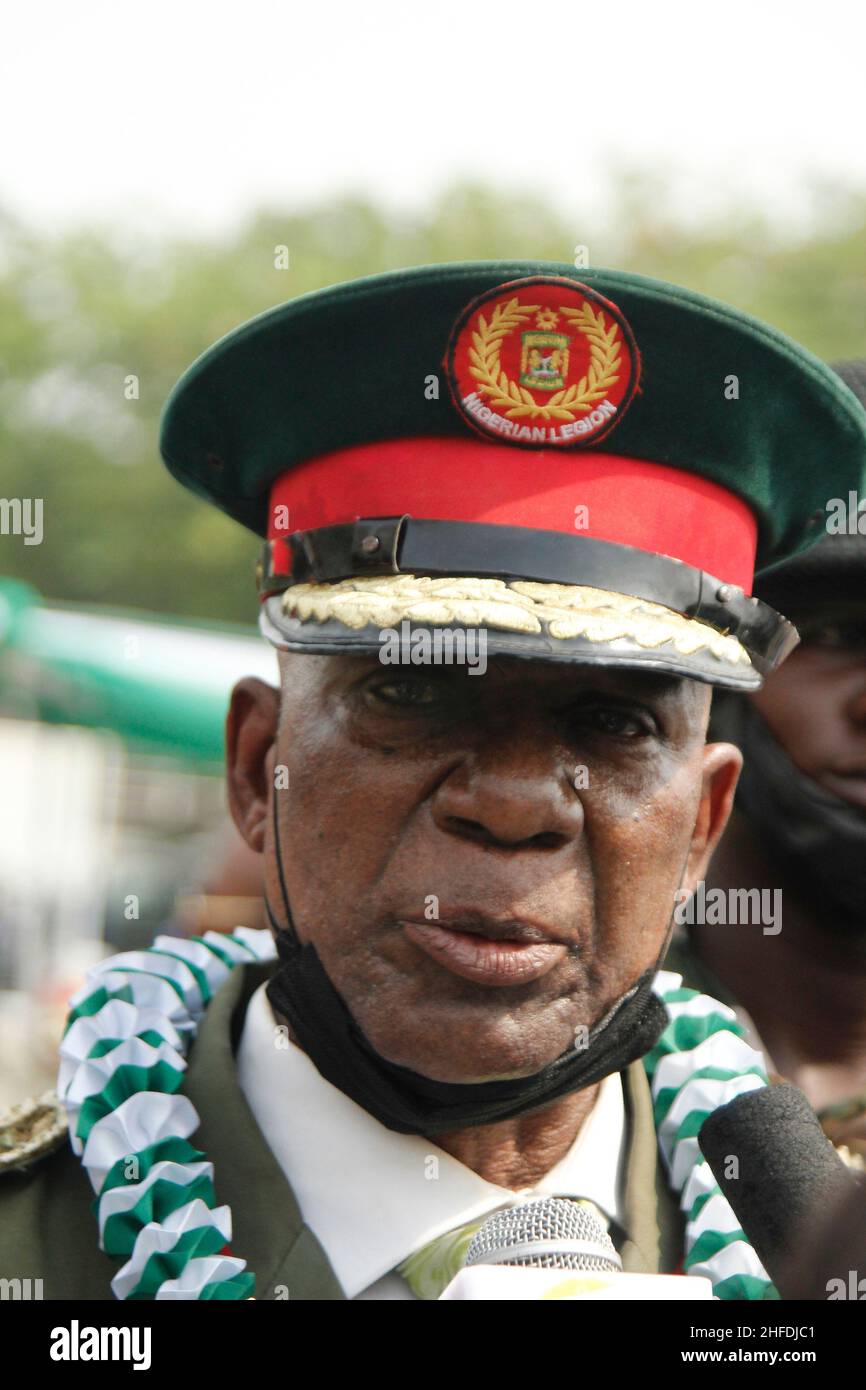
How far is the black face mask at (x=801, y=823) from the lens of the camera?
3348 millimetres

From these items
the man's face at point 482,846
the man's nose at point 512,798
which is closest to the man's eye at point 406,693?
the man's face at point 482,846

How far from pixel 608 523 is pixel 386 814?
0.52 m

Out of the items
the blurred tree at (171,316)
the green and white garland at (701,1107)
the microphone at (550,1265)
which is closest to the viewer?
the microphone at (550,1265)

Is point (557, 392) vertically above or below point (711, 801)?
above

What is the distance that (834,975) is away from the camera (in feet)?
11.7

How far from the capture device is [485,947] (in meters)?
2.07

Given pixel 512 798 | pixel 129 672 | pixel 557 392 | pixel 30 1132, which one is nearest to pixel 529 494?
pixel 557 392

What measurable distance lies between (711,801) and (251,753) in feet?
2.37

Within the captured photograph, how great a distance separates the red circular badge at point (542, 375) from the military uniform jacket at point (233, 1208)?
105 centimetres

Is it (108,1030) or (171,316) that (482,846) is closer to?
(108,1030)

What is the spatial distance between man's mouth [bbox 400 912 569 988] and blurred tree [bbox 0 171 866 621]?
55.7ft

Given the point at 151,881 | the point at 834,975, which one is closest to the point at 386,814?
the point at 834,975

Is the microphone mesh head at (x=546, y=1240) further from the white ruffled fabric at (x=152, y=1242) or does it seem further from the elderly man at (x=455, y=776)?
the white ruffled fabric at (x=152, y=1242)
